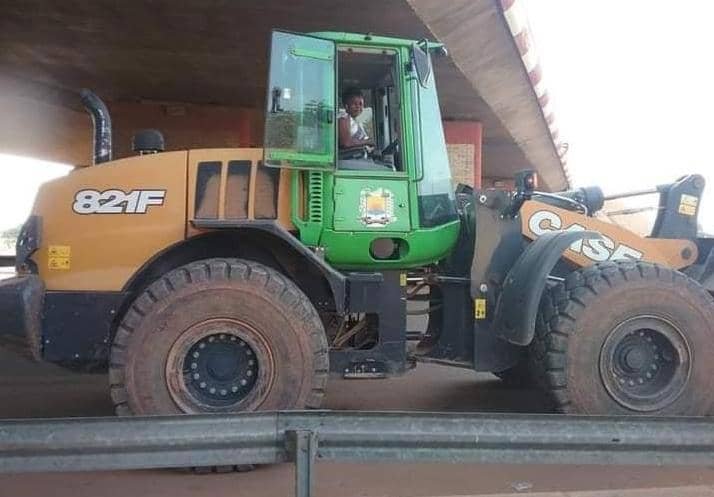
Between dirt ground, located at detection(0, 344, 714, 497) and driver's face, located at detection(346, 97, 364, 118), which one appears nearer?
dirt ground, located at detection(0, 344, 714, 497)

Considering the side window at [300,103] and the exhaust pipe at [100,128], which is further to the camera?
the exhaust pipe at [100,128]

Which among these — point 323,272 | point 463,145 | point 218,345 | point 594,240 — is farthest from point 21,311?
point 463,145

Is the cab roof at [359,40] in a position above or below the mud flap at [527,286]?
above

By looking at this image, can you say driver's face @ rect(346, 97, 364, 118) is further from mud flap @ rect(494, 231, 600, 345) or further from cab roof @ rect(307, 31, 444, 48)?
mud flap @ rect(494, 231, 600, 345)

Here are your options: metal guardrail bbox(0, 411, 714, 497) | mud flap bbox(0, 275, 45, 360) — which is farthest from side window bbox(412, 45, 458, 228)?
mud flap bbox(0, 275, 45, 360)

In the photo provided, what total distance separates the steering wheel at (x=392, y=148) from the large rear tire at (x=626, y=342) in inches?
55.0

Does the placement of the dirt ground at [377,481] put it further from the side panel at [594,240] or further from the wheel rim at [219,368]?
the side panel at [594,240]

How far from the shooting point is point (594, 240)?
5.12 meters

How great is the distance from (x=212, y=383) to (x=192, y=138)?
10.1 meters

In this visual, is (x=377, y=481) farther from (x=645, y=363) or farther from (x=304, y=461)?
(x=645, y=363)

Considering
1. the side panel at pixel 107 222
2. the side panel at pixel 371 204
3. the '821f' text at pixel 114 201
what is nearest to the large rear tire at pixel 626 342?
the side panel at pixel 371 204

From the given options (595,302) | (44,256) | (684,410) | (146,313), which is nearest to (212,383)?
(146,313)

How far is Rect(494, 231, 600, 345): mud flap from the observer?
4.55 meters

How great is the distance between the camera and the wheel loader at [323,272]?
14.1 feet
